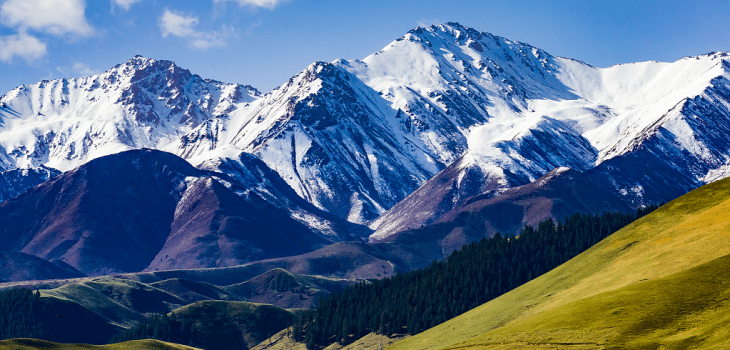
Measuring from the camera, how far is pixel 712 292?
9944 centimetres

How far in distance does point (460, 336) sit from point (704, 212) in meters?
47.8

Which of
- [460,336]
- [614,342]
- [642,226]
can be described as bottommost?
[614,342]

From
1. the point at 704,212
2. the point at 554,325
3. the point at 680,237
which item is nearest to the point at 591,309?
the point at 554,325

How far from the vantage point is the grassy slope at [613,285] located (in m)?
104

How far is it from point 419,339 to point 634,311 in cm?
7636

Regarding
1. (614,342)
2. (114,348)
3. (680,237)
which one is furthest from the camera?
(114,348)

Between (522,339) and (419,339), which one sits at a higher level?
(419,339)

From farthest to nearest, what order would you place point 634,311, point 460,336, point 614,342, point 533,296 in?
point 533,296
point 460,336
point 634,311
point 614,342

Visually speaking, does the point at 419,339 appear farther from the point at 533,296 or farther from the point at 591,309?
the point at 591,309

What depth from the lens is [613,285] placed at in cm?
12862

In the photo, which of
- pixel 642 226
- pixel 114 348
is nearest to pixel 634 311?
pixel 642 226

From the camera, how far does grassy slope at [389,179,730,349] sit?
104m

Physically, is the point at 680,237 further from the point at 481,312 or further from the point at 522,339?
the point at 481,312

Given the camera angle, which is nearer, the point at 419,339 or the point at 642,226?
the point at 642,226
